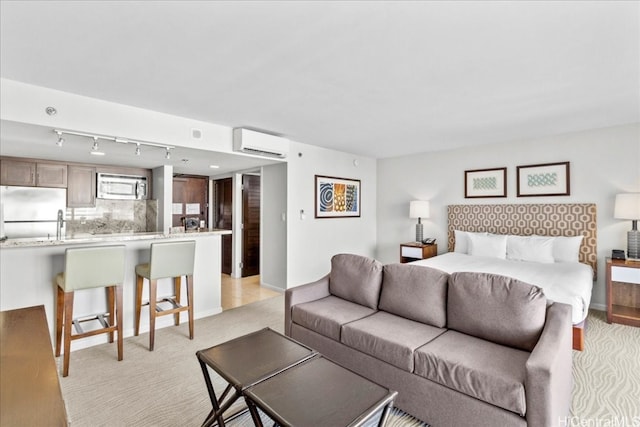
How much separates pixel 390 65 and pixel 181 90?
6.01 feet

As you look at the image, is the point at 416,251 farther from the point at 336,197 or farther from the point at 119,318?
the point at 119,318

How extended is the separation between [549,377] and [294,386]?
120cm

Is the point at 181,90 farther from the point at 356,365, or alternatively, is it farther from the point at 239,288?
the point at 239,288

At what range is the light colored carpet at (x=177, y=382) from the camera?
203 cm

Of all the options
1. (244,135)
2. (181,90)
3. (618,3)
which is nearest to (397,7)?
(618,3)

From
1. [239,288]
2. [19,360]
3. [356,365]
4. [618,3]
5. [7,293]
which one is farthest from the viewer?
[239,288]

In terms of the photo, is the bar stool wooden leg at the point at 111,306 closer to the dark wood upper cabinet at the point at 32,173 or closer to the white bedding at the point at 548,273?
the dark wood upper cabinet at the point at 32,173

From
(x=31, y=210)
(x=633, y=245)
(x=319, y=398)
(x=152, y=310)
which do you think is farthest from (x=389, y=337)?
(x=31, y=210)

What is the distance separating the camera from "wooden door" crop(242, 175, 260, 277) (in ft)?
19.9

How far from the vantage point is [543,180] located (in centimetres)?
448

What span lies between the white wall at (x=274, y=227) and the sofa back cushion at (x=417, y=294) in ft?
8.39

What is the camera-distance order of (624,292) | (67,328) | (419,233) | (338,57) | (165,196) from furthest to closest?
1. (419,233)
2. (165,196)
3. (624,292)
4. (67,328)
5. (338,57)

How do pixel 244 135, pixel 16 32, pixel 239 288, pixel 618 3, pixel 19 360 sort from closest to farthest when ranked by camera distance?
pixel 19 360
pixel 618 3
pixel 16 32
pixel 244 135
pixel 239 288

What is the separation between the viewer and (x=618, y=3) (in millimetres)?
1648
